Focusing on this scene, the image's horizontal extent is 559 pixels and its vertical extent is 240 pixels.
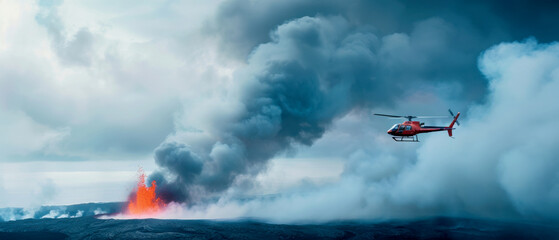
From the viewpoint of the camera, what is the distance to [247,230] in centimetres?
15725

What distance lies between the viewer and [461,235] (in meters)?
154

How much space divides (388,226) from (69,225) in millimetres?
162262

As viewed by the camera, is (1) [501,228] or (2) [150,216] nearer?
(2) [150,216]

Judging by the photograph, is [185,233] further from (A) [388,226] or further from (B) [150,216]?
(A) [388,226]

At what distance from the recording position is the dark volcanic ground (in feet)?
468

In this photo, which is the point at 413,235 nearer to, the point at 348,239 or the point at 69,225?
the point at 348,239

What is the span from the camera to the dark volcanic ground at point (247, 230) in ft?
468

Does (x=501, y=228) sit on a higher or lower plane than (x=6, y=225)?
lower

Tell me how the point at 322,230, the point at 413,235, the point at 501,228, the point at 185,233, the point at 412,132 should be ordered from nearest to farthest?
1. the point at 412,132
2. the point at 185,233
3. the point at 413,235
4. the point at 322,230
5. the point at 501,228

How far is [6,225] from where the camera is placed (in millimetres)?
188250

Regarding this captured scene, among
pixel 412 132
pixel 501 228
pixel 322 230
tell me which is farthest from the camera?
pixel 501 228

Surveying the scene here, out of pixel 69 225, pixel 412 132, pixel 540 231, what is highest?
pixel 412 132

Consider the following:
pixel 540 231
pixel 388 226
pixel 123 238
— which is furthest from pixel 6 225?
pixel 540 231

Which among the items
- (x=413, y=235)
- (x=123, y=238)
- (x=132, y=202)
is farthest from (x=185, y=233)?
(x=413, y=235)
